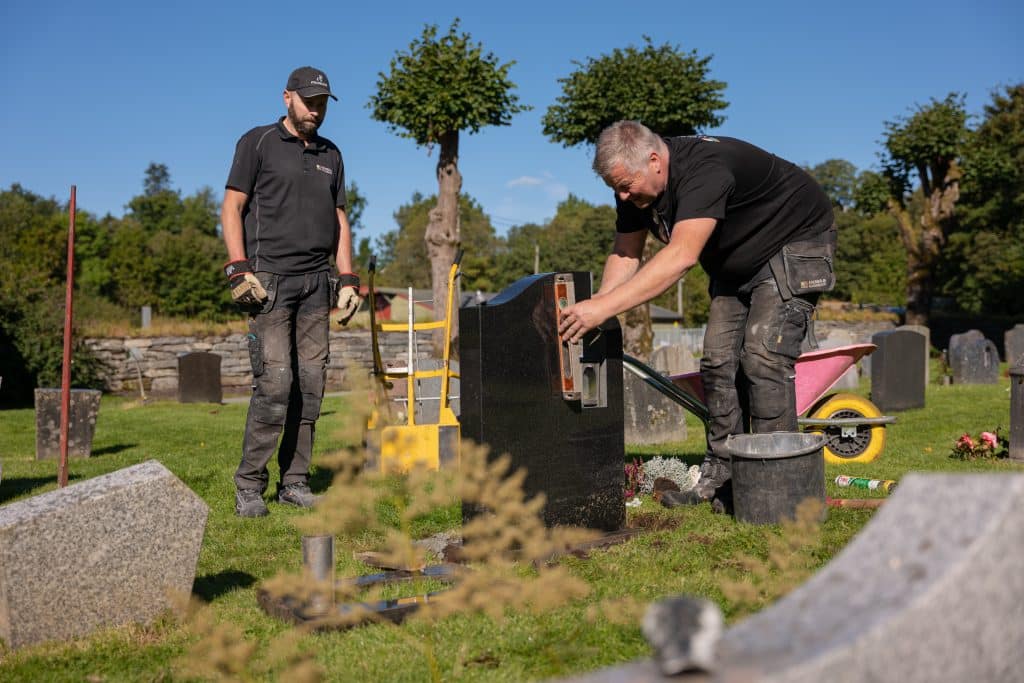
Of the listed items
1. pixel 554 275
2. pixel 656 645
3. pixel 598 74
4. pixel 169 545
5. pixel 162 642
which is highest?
pixel 598 74

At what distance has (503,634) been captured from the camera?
2.94 metres

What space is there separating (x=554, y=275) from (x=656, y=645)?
335 cm

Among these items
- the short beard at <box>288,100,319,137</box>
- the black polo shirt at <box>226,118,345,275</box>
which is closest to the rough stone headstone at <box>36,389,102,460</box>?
the black polo shirt at <box>226,118,345,275</box>

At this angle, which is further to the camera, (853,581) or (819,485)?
(819,485)

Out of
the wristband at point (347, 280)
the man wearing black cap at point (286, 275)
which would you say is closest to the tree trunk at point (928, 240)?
the wristband at point (347, 280)

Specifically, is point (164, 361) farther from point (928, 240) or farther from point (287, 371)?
point (928, 240)

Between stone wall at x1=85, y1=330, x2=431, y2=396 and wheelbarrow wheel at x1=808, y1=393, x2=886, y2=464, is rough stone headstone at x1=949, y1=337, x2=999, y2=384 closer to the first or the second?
stone wall at x1=85, y1=330, x2=431, y2=396

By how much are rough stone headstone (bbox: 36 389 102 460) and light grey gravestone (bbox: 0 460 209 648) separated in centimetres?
617

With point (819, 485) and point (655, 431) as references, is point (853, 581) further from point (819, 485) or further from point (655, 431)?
point (655, 431)

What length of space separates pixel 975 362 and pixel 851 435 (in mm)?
11434

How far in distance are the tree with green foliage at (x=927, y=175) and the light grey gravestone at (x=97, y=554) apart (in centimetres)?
3280

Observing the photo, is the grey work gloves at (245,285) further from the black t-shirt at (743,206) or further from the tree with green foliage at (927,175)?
the tree with green foliage at (927,175)

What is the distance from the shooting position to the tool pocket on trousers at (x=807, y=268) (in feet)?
14.8

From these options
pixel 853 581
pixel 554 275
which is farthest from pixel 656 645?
pixel 554 275
